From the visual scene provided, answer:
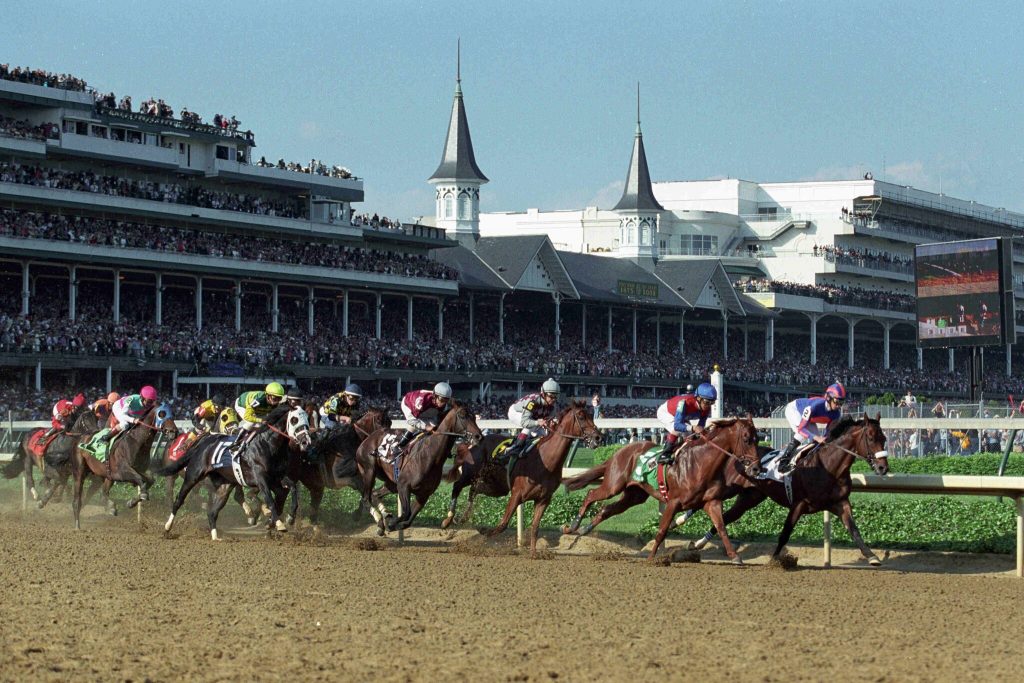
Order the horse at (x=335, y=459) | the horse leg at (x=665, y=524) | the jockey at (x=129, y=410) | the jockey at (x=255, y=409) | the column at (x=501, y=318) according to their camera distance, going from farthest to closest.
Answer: the column at (x=501, y=318) < the jockey at (x=129, y=410) < the horse at (x=335, y=459) < the jockey at (x=255, y=409) < the horse leg at (x=665, y=524)

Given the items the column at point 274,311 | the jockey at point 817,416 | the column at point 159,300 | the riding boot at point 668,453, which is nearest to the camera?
the jockey at point 817,416

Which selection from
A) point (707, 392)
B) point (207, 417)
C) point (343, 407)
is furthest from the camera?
point (207, 417)

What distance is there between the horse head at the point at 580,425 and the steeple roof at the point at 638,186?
186ft

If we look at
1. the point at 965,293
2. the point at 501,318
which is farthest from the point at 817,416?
the point at 501,318

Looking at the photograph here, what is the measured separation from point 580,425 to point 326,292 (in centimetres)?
3604

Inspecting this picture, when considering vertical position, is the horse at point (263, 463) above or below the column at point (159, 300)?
below

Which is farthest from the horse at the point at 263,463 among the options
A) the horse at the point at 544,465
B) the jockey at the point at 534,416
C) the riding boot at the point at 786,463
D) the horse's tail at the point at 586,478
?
the riding boot at the point at 786,463

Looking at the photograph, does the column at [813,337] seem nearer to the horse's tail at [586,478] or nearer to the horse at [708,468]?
the horse's tail at [586,478]

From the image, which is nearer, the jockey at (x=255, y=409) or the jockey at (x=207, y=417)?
the jockey at (x=255, y=409)

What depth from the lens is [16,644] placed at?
359 inches

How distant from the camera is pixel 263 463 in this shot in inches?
655

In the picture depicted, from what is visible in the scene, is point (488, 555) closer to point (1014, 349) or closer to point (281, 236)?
point (281, 236)

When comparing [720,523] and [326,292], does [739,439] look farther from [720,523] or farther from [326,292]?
[326,292]

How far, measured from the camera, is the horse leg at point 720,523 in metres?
14.4
